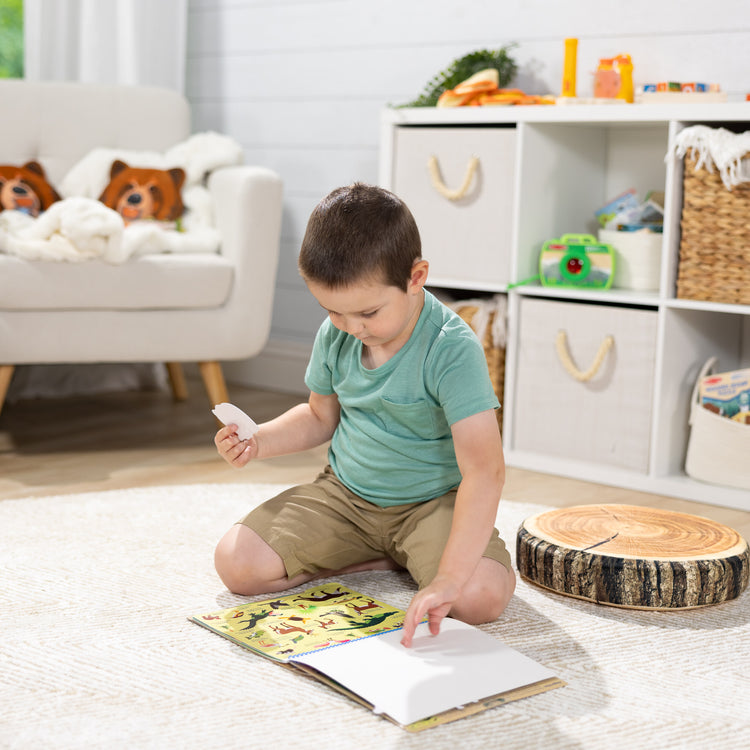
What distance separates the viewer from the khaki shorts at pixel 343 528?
4.07ft

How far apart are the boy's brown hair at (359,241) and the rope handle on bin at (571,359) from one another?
2.93 feet

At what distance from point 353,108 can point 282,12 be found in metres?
0.38

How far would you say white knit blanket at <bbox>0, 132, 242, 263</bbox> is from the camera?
1.99 m

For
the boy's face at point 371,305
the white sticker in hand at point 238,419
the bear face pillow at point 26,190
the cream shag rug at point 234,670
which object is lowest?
the cream shag rug at point 234,670

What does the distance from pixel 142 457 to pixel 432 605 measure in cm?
119

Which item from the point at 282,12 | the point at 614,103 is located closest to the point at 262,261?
the point at 614,103

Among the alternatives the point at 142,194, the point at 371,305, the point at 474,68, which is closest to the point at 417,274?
the point at 371,305

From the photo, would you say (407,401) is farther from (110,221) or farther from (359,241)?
(110,221)

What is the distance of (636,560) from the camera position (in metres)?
1.24

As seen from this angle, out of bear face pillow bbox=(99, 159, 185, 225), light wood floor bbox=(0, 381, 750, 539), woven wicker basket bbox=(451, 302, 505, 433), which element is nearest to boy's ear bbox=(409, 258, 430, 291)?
light wood floor bbox=(0, 381, 750, 539)

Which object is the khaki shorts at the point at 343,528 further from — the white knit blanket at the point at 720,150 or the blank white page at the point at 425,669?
the white knit blanket at the point at 720,150

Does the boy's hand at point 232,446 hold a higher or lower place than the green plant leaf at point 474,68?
lower

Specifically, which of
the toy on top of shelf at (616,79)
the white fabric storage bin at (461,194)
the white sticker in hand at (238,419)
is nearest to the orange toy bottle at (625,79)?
the toy on top of shelf at (616,79)

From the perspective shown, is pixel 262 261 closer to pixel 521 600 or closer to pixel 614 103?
pixel 614 103
